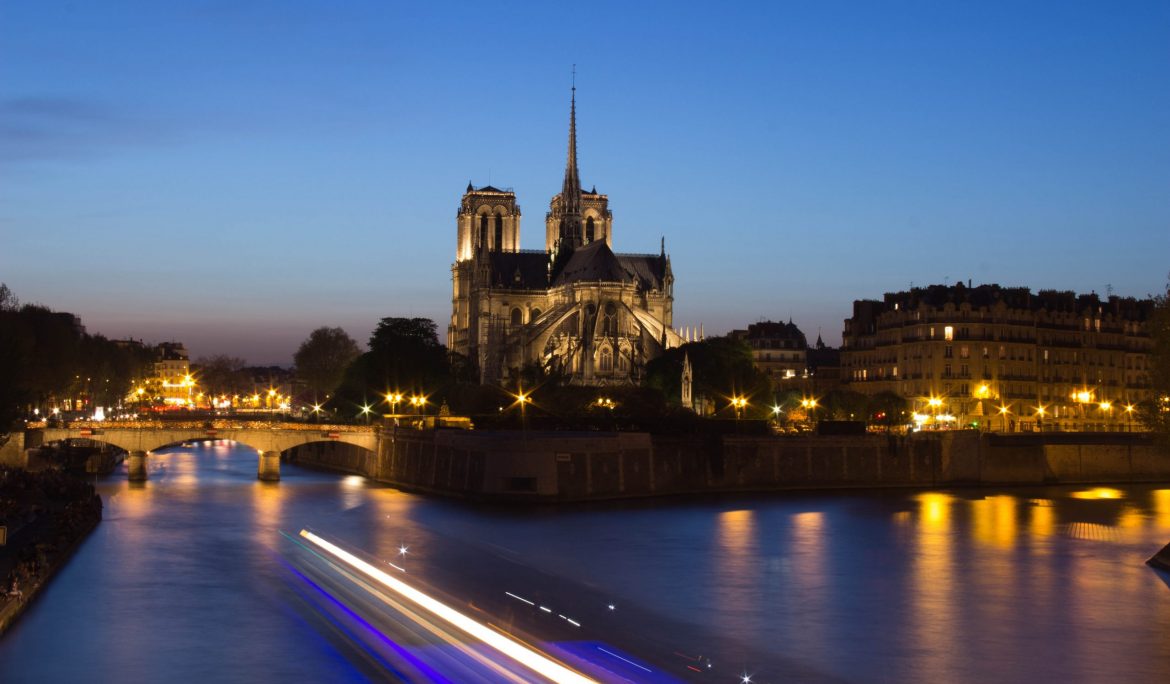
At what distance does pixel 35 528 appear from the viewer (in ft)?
137

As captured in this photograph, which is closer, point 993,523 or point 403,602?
point 403,602

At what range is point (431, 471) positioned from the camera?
198 feet

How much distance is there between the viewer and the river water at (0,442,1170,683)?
2775cm

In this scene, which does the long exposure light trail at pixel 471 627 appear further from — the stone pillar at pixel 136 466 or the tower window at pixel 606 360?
the tower window at pixel 606 360

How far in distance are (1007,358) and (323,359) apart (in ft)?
230

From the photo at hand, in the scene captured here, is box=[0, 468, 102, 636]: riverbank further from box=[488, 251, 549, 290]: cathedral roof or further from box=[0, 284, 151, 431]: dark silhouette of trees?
box=[488, 251, 549, 290]: cathedral roof

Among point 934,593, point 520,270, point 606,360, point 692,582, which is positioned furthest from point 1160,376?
point 520,270

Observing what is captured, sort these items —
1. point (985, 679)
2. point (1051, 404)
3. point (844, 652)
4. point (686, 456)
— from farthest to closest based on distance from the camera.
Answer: point (1051, 404), point (686, 456), point (844, 652), point (985, 679)

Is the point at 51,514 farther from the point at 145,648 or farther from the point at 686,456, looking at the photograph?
the point at 686,456

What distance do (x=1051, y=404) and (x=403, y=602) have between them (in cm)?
6965

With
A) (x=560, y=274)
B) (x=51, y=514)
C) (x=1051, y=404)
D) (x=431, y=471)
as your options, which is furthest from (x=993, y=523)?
(x=560, y=274)

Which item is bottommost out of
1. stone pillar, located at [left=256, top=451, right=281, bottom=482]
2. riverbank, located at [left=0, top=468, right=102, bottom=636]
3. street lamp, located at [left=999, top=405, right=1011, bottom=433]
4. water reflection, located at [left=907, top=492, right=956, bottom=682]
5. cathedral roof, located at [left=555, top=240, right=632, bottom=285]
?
water reflection, located at [left=907, top=492, right=956, bottom=682]

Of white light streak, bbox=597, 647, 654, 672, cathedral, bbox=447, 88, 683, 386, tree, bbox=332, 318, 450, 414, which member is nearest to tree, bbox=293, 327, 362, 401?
cathedral, bbox=447, 88, 683, 386

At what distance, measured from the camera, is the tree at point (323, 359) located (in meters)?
137
